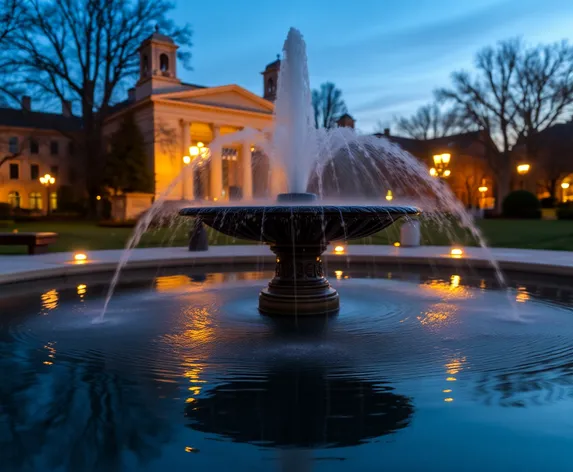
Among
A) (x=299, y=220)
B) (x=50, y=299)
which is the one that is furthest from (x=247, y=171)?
(x=299, y=220)

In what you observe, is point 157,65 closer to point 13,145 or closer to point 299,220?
point 13,145

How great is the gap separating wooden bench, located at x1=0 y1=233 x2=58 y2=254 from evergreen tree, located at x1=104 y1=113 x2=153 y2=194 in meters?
22.8

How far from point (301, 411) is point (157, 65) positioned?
48.9 meters

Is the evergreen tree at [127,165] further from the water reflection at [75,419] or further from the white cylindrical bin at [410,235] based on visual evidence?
the water reflection at [75,419]

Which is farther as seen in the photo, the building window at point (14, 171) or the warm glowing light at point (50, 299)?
the building window at point (14, 171)

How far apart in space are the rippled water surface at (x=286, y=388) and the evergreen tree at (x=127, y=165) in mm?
32206

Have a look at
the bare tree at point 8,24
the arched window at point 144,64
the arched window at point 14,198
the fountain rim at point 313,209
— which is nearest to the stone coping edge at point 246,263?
the fountain rim at point 313,209

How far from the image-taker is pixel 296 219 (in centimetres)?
629

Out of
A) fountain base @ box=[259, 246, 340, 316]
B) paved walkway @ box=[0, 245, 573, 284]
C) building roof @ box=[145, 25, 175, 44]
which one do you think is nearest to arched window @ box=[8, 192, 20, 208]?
building roof @ box=[145, 25, 175, 44]

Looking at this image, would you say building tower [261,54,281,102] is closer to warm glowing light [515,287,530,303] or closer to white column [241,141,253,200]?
white column [241,141,253,200]

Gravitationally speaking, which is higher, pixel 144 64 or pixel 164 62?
pixel 164 62

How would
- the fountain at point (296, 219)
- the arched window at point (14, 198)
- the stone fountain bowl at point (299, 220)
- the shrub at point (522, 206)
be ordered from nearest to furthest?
the stone fountain bowl at point (299, 220)
the fountain at point (296, 219)
the shrub at point (522, 206)
the arched window at point (14, 198)

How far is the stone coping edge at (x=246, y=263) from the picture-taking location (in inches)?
415

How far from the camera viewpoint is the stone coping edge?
34.6 ft
